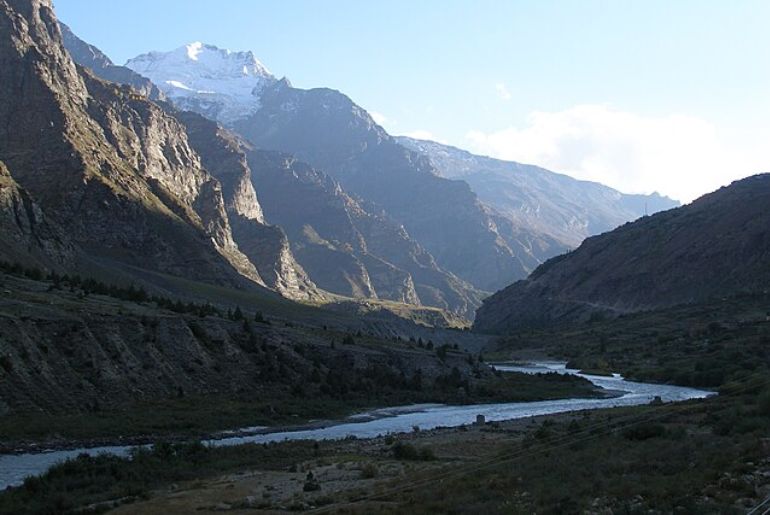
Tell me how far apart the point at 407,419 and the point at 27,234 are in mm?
92505

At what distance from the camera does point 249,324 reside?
323 feet

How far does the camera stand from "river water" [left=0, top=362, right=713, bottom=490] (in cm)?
4803

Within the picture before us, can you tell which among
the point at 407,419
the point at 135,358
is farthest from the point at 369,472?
the point at 135,358

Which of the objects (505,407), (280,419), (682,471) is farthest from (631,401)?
(682,471)

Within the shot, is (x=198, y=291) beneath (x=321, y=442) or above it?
above

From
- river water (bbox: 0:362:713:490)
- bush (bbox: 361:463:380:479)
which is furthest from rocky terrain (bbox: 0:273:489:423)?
bush (bbox: 361:463:380:479)

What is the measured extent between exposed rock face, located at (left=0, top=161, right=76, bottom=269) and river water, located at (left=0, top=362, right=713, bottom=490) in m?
73.5

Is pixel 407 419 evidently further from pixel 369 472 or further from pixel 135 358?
pixel 369 472

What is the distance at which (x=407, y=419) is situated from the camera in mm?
79312

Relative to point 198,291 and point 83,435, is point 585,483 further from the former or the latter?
point 198,291

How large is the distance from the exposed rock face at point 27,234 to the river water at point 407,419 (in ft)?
241

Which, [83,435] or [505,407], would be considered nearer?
[83,435]

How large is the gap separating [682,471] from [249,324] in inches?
2849

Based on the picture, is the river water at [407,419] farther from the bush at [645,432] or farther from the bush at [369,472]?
the bush at [645,432]
